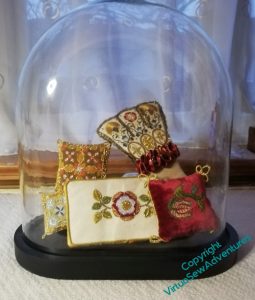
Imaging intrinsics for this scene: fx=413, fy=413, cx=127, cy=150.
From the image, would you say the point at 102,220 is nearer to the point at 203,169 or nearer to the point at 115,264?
the point at 115,264

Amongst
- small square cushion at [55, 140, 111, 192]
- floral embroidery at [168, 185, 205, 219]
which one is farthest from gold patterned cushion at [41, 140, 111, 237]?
floral embroidery at [168, 185, 205, 219]

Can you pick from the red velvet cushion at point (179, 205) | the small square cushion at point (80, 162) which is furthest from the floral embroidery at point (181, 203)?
the small square cushion at point (80, 162)

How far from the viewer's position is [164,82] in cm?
77

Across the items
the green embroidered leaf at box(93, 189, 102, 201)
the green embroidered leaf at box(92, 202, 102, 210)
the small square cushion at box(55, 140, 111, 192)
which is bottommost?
the green embroidered leaf at box(92, 202, 102, 210)

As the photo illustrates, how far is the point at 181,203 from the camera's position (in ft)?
1.80

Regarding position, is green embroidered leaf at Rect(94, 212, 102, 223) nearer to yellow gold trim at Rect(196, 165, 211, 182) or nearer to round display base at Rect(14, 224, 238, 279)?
round display base at Rect(14, 224, 238, 279)

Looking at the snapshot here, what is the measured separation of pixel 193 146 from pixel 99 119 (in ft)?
0.62

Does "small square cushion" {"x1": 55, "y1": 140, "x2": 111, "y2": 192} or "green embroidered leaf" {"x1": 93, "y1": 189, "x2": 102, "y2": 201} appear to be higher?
"small square cushion" {"x1": 55, "y1": 140, "x2": 111, "y2": 192}

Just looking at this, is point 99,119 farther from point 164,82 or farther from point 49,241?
point 49,241

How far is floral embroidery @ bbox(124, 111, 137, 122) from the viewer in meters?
0.59

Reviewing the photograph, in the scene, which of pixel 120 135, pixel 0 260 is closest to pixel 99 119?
pixel 120 135

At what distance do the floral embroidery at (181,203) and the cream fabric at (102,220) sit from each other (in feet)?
0.09

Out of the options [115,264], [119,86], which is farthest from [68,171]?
[119,86]

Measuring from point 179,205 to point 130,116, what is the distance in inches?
5.7
